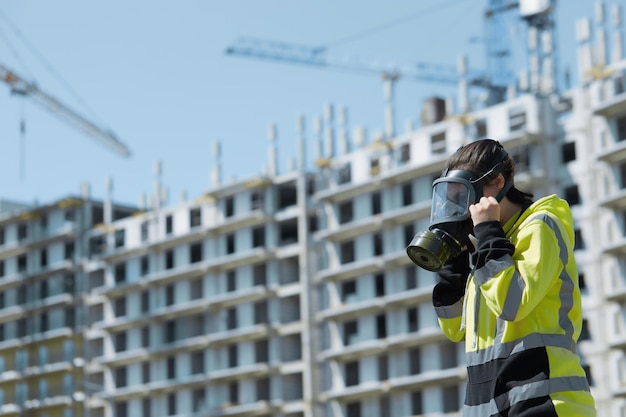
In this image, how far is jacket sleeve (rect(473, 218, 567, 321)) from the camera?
21.6ft

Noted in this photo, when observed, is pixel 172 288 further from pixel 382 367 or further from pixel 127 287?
pixel 382 367

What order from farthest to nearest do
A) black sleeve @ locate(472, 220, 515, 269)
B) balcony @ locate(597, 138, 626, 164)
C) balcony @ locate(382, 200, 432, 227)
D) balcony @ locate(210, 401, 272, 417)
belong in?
1. balcony @ locate(210, 401, 272, 417)
2. balcony @ locate(382, 200, 432, 227)
3. balcony @ locate(597, 138, 626, 164)
4. black sleeve @ locate(472, 220, 515, 269)

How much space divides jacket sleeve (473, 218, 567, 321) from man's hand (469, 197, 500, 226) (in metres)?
0.04

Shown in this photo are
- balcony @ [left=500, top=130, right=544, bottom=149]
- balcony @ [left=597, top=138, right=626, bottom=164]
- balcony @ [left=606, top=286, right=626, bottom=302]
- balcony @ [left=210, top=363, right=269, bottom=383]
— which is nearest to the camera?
balcony @ [left=606, top=286, right=626, bottom=302]

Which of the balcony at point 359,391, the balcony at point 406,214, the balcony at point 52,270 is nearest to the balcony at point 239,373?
the balcony at point 359,391

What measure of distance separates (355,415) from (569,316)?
8940 cm

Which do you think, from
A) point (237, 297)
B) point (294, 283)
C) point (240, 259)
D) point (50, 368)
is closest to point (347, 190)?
point (294, 283)

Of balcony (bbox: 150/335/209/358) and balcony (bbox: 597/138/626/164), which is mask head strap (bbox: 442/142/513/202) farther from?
balcony (bbox: 150/335/209/358)

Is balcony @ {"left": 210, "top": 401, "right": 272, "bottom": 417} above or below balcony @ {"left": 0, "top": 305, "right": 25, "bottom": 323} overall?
below

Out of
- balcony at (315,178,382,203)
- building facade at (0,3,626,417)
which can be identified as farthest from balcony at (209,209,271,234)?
balcony at (315,178,382,203)

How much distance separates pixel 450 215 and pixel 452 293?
503mm

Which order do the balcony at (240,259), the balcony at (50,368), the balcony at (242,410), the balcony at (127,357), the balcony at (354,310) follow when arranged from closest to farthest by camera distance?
the balcony at (354,310) → the balcony at (242,410) → the balcony at (240,259) → the balcony at (127,357) → the balcony at (50,368)

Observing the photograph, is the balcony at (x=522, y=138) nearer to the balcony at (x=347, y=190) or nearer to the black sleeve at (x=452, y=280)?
the balcony at (x=347, y=190)

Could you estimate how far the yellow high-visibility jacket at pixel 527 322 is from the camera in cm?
657
